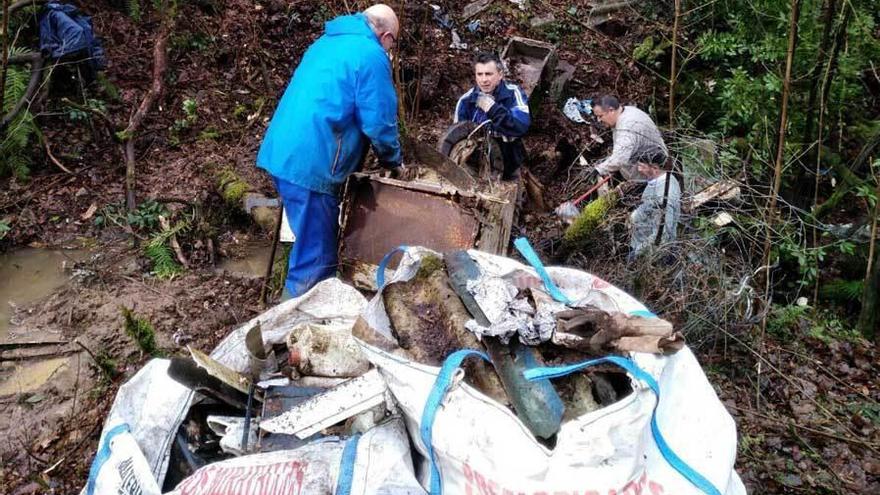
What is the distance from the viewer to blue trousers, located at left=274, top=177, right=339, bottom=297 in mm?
3826

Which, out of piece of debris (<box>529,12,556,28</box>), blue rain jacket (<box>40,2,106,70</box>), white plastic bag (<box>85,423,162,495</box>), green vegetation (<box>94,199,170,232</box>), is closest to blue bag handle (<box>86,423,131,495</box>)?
white plastic bag (<box>85,423,162,495</box>)

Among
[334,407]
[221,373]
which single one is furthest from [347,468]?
[221,373]

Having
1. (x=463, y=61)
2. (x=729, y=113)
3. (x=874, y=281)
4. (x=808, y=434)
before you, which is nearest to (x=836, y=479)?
(x=808, y=434)

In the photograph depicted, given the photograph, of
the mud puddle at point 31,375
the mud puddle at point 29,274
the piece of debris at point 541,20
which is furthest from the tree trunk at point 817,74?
the mud puddle at point 29,274

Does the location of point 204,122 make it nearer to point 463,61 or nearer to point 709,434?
point 463,61

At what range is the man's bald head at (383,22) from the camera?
3.87m

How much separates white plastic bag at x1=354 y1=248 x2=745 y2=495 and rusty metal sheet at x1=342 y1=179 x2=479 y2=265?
5.45 feet

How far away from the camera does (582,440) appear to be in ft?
5.21

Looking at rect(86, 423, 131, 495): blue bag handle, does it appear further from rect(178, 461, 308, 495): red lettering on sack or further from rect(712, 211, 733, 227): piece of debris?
rect(712, 211, 733, 227): piece of debris

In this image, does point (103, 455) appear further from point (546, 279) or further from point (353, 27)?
point (353, 27)

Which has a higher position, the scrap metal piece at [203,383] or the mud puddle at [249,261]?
the scrap metal piece at [203,383]

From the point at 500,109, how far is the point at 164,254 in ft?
9.08

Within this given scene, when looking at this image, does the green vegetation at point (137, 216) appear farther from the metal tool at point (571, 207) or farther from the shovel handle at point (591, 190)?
the shovel handle at point (591, 190)

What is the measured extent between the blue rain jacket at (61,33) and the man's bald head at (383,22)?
348 cm
